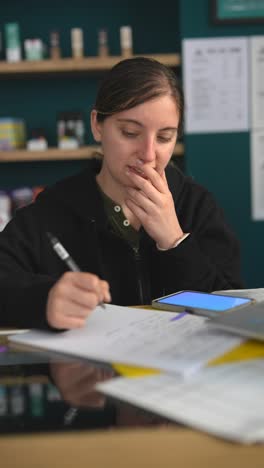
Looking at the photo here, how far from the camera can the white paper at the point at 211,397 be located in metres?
0.46

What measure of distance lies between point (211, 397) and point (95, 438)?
0.41ft

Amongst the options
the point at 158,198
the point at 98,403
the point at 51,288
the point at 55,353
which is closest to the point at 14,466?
the point at 98,403

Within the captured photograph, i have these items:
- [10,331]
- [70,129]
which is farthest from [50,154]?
[10,331]

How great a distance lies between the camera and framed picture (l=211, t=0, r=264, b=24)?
8.73 ft

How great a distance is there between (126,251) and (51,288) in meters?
0.47

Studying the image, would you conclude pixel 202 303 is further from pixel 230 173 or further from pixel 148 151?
pixel 230 173

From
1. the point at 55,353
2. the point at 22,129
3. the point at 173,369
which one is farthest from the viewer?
the point at 22,129

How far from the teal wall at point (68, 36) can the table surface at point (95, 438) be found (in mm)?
2647

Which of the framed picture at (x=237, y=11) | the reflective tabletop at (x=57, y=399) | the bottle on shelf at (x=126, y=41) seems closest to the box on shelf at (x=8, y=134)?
the bottle on shelf at (x=126, y=41)

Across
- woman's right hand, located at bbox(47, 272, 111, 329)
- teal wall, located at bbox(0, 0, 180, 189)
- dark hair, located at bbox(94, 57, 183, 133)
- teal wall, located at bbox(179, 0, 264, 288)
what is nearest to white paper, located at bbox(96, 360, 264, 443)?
woman's right hand, located at bbox(47, 272, 111, 329)

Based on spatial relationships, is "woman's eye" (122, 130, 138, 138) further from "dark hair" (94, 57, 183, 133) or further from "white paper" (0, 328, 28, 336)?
"white paper" (0, 328, 28, 336)

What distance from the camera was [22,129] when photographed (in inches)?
117

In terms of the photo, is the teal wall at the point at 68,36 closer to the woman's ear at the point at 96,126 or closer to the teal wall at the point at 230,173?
the teal wall at the point at 230,173

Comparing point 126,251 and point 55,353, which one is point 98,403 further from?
point 126,251
